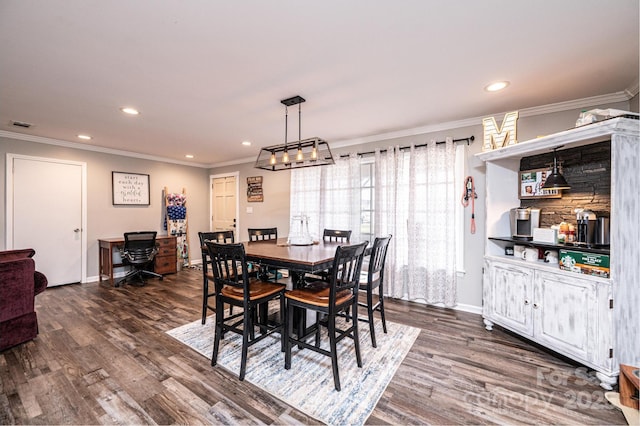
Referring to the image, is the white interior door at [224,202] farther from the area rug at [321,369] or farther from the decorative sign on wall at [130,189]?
the area rug at [321,369]

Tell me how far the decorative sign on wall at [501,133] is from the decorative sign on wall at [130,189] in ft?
19.9

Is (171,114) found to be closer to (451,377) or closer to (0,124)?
(0,124)

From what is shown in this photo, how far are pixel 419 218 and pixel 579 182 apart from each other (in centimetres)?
165

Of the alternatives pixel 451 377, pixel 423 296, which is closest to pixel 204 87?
pixel 451 377

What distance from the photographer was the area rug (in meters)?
1.78

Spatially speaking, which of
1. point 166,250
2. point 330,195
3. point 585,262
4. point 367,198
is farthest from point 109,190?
point 585,262

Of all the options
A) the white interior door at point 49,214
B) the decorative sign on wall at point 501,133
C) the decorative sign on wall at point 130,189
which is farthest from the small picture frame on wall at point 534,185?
the white interior door at point 49,214

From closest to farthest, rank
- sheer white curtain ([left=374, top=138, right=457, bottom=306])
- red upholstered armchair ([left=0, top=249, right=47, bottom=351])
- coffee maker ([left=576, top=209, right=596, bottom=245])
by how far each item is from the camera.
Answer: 1. coffee maker ([left=576, top=209, right=596, bottom=245])
2. red upholstered armchair ([left=0, top=249, right=47, bottom=351])
3. sheer white curtain ([left=374, top=138, right=457, bottom=306])

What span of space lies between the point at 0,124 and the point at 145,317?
3370mm

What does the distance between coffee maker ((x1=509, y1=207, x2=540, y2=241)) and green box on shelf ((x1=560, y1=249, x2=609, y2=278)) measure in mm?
535

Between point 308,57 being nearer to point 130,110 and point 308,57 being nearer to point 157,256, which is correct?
point 130,110

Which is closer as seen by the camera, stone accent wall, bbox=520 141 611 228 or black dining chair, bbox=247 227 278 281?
stone accent wall, bbox=520 141 611 228

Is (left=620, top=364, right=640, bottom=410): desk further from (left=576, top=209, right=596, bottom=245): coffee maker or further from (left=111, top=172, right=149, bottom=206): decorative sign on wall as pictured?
(left=111, top=172, right=149, bottom=206): decorative sign on wall

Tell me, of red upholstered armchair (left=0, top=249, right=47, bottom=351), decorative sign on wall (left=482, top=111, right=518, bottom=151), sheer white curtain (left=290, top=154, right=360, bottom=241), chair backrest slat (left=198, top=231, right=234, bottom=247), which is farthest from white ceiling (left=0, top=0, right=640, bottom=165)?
red upholstered armchair (left=0, top=249, right=47, bottom=351)
